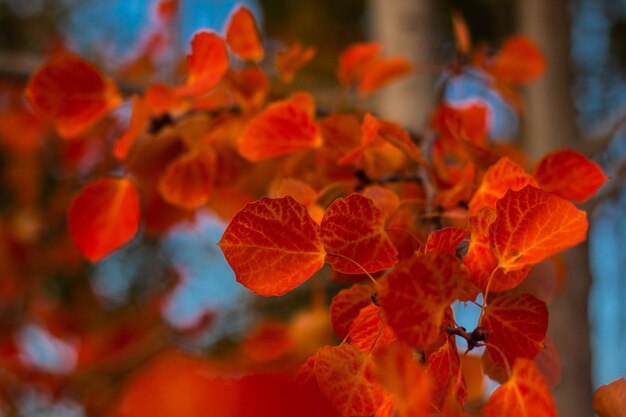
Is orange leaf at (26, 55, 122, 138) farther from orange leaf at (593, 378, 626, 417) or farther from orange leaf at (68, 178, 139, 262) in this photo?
orange leaf at (593, 378, 626, 417)

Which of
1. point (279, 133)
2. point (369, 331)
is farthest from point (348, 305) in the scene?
point (279, 133)

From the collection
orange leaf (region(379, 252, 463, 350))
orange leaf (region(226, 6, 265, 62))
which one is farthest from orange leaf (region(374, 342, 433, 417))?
orange leaf (region(226, 6, 265, 62))

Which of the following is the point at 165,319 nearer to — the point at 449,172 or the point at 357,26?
the point at 357,26

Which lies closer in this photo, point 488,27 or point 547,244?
point 547,244

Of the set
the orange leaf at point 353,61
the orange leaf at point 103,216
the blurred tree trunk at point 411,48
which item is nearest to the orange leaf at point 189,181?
the orange leaf at point 103,216

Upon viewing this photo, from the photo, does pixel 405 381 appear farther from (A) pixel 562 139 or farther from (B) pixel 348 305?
(A) pixel 562 139

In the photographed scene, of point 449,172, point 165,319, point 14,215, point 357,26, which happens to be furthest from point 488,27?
point 449,172

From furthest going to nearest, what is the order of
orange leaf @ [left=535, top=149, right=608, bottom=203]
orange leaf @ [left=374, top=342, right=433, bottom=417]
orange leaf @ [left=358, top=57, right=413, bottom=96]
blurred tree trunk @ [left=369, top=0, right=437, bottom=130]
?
blurred tree trunk @ [left=369, top=0, right=437, bottom=130]
orange leaf @ [left=358, top=57, right=413, bottom=96]
orange leaf @ [left=535, top=149, right=608, bottom=203]
orange leaf @ [left=374, top=342, right=433, bottom=417]

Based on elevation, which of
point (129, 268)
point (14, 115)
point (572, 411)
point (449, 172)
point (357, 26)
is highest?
point (449, 172)
